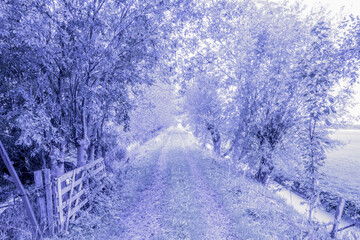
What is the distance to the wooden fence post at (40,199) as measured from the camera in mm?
5296

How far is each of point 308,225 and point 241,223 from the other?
2.15 metres

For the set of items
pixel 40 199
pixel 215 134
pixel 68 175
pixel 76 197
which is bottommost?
pixel 76 197

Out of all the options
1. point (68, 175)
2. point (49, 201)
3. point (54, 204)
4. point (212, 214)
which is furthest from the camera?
point (212, 214)

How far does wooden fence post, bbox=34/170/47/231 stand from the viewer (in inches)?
208

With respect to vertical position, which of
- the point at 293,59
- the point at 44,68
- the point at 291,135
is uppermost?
the point at 293,59

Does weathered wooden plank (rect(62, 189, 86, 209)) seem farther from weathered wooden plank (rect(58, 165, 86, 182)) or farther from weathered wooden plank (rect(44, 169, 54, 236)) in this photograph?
weathered wooden plank (rect(58, 165, 86, 182))

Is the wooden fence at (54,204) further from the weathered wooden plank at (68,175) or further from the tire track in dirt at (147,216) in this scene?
the tire track in dirt at (147,216)

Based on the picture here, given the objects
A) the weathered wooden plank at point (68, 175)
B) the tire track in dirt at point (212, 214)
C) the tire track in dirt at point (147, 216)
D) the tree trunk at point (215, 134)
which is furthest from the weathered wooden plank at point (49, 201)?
the tree trunk at point (215, 134)

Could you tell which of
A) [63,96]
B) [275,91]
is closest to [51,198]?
[63,96]

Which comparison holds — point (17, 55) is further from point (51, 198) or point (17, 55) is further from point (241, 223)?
point (241, 223)

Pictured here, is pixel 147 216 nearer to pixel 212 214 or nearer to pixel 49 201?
Answer: pixel 212 214

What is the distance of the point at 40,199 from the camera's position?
5.34 m

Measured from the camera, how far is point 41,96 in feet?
21.0

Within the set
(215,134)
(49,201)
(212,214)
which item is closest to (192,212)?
(212,214)
